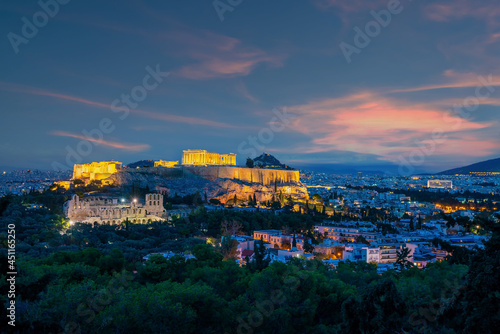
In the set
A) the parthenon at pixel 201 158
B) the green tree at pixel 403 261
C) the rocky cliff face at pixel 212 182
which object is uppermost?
the parthenon at pixel 201 158

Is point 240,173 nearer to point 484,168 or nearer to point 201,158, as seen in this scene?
point 201,158

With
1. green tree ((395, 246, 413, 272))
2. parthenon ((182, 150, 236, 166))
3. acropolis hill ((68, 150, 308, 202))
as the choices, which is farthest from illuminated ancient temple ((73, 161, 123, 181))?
green tree ((395, 246, 413, 272))

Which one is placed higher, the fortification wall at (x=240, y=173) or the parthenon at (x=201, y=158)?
the parthenon at (x=201, y=158)

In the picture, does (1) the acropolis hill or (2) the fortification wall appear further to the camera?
(2) the fortification wall

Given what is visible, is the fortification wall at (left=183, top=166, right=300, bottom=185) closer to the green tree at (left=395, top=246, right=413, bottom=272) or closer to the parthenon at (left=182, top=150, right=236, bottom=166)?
the parthenon at (left=182, top=150, right=236, bottom=166)

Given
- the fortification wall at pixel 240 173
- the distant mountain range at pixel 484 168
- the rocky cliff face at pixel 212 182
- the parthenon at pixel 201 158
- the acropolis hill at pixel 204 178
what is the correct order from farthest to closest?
the distant mountain range at pixel 484 168, the parthenon at pixel 201 158, the fortification wall at pixel 240 173, the rocky cliff face at pixel 212 182, the acropolis hill at pixel 204 178

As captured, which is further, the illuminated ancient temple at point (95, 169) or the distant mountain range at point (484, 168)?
the distant mountain range at point (484, 168)

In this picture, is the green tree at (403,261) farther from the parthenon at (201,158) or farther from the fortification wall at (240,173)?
the parthenon at (201,158)

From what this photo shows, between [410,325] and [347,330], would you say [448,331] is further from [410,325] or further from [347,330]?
[347,330]

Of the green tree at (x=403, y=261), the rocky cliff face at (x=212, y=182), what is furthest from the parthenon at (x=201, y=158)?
the green tree at (x=403, y=261)
